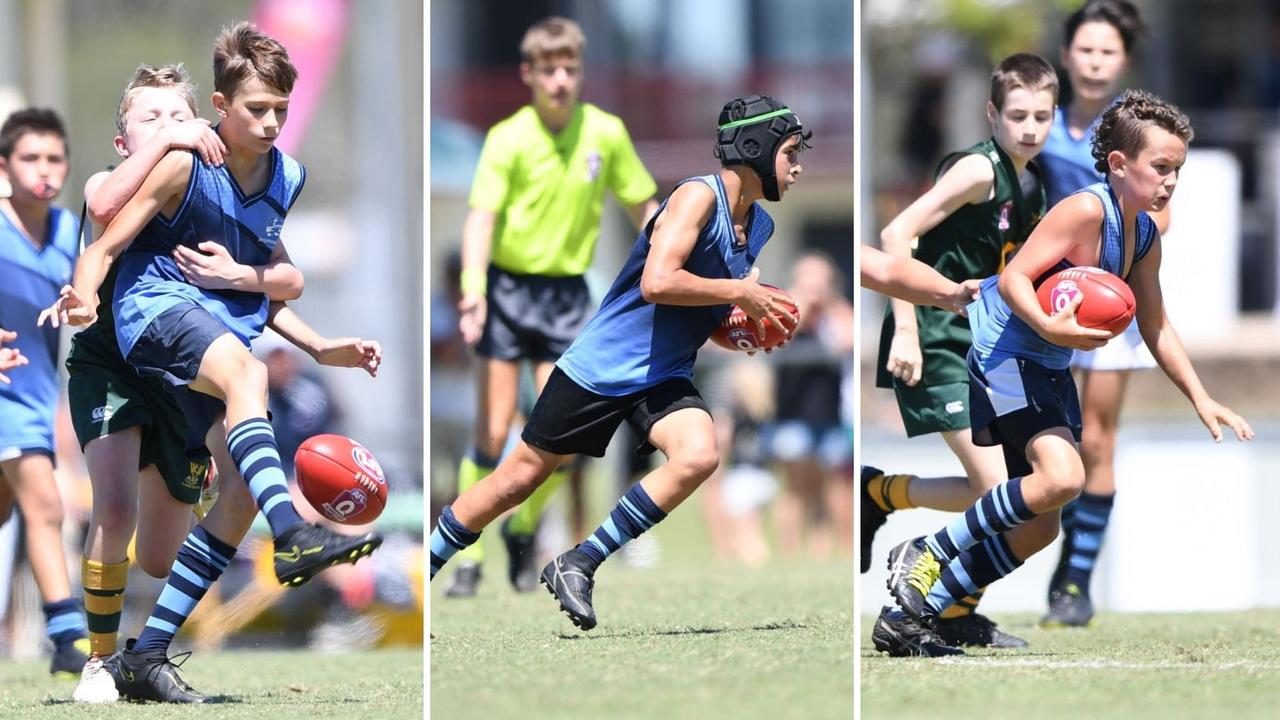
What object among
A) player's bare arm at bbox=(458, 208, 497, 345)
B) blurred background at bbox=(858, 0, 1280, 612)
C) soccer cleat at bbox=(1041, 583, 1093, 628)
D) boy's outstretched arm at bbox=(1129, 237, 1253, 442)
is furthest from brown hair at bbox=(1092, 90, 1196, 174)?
player's bare arm at bbox=(458, 208, 497, 345)

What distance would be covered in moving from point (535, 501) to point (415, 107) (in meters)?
12.6

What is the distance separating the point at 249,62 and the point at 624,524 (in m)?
1.85

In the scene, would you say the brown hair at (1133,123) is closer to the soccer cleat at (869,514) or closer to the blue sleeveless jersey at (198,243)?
the soccer cleat at (869,514)

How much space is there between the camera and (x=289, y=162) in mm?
6199

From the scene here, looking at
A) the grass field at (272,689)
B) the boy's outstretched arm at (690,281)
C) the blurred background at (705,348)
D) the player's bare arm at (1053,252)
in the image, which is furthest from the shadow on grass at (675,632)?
the player's bare arm at (1053,252)

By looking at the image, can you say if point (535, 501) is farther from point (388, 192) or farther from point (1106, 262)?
point (388, 192)

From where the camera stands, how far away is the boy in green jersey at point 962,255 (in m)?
6.68

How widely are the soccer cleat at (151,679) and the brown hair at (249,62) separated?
179cm

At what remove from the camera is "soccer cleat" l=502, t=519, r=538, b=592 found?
28.8 feet

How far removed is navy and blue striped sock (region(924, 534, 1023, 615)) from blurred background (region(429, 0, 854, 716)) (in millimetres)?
358

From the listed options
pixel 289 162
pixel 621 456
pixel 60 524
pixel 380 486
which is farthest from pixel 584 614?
pixel 621 456

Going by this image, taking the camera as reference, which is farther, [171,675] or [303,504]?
[303,504]

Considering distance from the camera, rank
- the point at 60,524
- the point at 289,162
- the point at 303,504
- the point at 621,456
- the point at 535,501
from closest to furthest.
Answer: the point at 289,162 → the point at 60,524 → the point at 535,501 → the point at 303,504 → the point at 621,456

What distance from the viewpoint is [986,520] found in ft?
19.6
